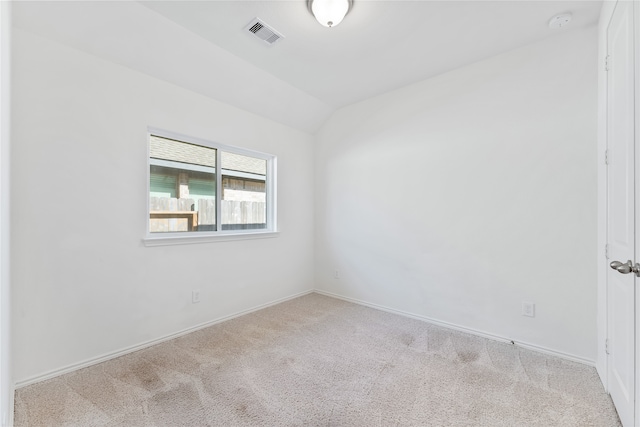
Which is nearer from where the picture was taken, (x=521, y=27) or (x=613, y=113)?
(x=613, y=113)

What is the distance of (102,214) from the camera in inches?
86.3

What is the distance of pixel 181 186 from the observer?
9.27ft

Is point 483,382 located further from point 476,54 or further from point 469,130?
point 476,54

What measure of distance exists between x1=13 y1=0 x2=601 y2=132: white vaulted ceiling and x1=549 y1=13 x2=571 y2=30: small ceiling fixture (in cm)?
4

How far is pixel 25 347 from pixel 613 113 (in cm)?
425

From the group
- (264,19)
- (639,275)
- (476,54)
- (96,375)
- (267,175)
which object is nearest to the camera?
(639,275)

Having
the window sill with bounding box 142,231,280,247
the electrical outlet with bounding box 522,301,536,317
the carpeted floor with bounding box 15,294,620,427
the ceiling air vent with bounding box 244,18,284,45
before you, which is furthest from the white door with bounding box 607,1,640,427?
the window sill with bounding box 142,231,280,247

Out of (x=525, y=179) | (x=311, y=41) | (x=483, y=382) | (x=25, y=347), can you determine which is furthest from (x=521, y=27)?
(x=25, y=347)

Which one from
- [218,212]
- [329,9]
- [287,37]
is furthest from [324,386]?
[287,37]

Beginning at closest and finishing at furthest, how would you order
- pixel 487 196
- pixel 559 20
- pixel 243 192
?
pixel 559 20
pixel 487 196
pixel 243 192

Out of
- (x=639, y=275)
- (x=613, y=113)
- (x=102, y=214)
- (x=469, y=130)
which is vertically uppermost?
(x=469, y=130)

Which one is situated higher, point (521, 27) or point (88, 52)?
point (521, 27)

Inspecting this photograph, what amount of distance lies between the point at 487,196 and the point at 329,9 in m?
2.15

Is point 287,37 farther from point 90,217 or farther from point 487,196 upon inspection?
point 487,196
